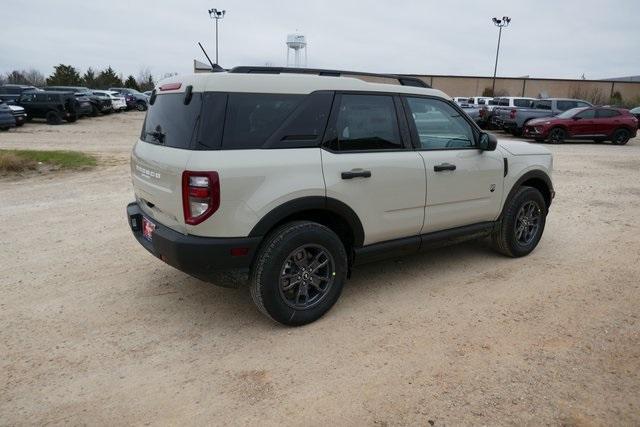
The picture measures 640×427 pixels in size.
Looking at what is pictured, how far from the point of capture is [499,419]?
2.71 m

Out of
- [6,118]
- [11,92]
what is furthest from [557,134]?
[11,92]

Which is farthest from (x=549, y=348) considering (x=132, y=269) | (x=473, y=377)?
(x=132, y=269)

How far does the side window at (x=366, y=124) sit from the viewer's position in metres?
3.83

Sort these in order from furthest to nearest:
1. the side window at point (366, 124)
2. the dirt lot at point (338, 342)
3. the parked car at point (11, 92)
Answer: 1. the parked car at point (11, 92)
2. the side window at point (366, 124)
3. the dirt lot at point (338, 342)

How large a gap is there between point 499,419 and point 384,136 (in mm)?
2303

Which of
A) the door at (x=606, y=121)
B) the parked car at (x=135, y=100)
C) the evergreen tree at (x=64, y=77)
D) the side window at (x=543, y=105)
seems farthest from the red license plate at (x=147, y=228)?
the evergreen tree at (x=64, y=77)

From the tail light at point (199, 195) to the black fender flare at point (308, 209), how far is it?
352 millimetres

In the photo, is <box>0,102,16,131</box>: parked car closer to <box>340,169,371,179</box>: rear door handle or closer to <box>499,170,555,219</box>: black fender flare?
<box>340,169,371,179</box>: rear door handle

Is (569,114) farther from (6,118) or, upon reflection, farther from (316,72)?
(6,118)

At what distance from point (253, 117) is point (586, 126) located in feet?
61.9

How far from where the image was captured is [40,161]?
36.0 ft

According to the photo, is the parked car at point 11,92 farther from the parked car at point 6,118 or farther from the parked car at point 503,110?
the parked car at point 503,110

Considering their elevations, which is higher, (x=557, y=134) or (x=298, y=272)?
(x=557, y=134)

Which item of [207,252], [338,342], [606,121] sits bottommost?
[338,342]
